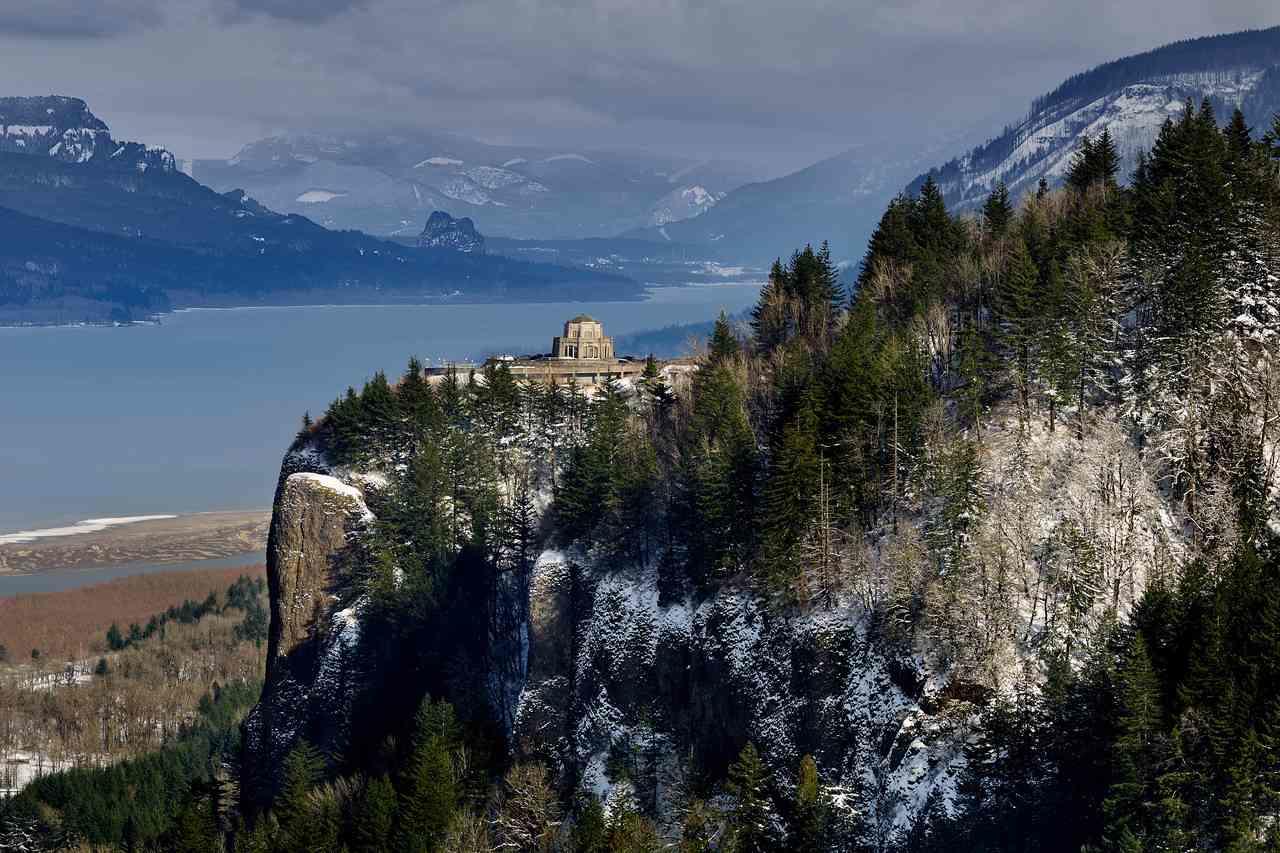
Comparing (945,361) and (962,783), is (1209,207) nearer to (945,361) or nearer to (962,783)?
(945,361)

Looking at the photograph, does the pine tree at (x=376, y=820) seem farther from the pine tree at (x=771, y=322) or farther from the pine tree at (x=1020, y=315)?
the pine tree at (x=771, y=322)

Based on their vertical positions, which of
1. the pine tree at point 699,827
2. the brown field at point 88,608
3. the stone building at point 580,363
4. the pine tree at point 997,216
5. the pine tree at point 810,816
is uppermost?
the pine tree at point 997,216

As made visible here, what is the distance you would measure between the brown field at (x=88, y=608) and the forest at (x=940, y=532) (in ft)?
182

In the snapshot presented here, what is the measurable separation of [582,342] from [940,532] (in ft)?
188

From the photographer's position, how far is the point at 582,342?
4525 inches

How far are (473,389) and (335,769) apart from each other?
1038 inches

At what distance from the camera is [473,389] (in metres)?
94.3

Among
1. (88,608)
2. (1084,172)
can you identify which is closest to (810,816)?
(1084,172)

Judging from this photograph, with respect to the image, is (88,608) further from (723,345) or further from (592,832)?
(592,832)

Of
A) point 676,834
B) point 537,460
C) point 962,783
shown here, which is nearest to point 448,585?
point 537,460

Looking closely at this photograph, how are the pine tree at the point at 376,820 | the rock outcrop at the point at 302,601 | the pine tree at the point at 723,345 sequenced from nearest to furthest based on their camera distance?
the pine tree at the point at 376,820 < the pine tree at the point at 723,345 < the rock outcrop at the point at 302,601

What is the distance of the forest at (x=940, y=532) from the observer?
5366cm

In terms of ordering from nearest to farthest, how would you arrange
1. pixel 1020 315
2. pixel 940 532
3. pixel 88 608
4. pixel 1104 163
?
1. pixel 940 532
2. pixel 1020 315
3. pixel 1104 163
4. pixel 88 608

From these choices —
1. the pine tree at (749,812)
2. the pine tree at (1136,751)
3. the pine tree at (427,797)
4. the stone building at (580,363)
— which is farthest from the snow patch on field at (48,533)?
the pine tree at (1136,751)
